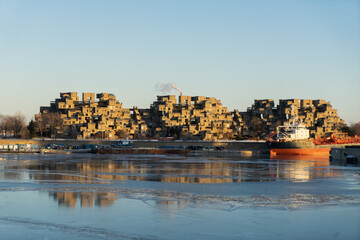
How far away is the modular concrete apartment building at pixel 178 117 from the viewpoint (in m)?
151

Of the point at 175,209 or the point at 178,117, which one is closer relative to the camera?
the point at 175,209

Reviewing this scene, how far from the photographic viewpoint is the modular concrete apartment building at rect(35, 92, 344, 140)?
494 feet

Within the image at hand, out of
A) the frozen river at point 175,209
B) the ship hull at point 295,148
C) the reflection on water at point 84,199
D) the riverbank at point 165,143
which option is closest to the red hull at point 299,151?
the ship hull at point 295,148

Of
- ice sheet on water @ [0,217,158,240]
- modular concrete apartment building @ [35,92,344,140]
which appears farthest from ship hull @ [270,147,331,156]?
ice sheet on water @ [0,217,158,240]

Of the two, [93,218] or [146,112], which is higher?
[146,112]

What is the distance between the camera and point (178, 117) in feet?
543

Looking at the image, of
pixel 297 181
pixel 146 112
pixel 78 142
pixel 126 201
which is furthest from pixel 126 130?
pixel 126 201

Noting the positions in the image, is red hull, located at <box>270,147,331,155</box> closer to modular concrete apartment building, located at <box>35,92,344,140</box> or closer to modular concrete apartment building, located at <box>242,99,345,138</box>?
modular concrete apartment building, located at <box>35,92,344,140</box>

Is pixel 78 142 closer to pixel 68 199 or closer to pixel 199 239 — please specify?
pixel 68 199

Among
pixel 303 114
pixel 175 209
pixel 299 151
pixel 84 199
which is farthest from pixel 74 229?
pixel 303 114

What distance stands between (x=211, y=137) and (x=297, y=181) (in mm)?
122386

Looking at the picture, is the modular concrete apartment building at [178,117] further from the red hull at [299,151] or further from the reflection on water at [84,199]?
the reflection on water at [84,199]

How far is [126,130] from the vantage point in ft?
510

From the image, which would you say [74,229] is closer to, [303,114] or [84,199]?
[84,199]
